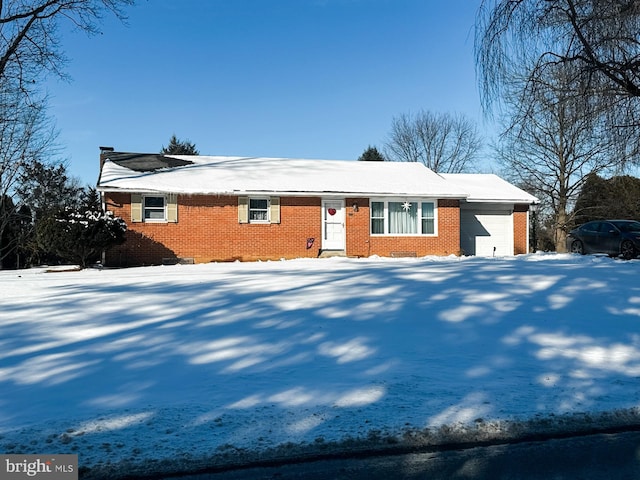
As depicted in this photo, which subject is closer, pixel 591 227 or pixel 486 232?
pixel 591 227

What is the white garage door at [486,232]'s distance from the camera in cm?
2389

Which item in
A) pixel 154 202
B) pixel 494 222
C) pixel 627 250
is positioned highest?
pixel 154 202

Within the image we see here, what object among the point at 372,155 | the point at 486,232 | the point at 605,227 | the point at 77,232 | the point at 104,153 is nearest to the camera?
the point at 77,232

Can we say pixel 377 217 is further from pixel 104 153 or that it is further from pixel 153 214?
pixel 104 153

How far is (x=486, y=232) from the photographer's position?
24234 mm

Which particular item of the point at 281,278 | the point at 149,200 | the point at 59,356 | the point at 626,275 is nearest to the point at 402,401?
the point at 59,356

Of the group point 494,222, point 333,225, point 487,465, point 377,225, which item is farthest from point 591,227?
point 487,465

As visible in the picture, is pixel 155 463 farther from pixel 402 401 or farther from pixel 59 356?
pixel 59 356

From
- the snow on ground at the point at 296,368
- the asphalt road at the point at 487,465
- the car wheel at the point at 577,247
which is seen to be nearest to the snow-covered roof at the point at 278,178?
the car wheel at the point at 577,247

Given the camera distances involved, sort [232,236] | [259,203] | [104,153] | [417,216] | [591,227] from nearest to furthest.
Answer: [232,236], [591,227], [259,203], [417,216], [104,153]

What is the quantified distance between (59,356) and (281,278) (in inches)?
223

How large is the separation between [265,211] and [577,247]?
1294 cm

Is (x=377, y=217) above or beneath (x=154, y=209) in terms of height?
beneath

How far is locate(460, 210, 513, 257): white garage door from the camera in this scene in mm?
23891
